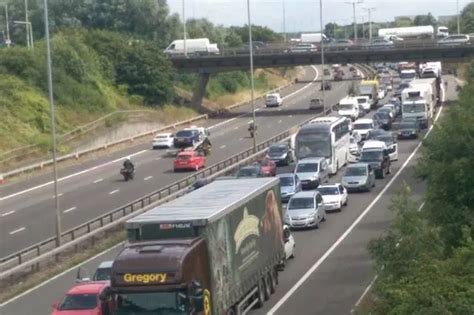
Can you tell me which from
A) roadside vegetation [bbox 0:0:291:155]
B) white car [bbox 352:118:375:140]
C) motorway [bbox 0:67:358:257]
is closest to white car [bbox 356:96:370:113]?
motorway [bbox 0:67:358:257]

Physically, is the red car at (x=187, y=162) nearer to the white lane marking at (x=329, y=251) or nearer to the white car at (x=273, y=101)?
the white lane marking at (x=329, y=251)

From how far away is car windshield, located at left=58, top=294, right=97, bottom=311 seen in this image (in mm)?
26094

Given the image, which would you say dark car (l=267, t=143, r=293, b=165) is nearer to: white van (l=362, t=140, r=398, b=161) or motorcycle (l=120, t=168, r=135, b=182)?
white van (l=362, t=140, r=398, b=161)

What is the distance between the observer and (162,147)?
247ft

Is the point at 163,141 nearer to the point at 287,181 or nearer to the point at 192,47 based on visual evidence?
the point at 287,181

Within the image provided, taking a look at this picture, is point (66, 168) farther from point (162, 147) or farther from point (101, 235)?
point (101, 235)

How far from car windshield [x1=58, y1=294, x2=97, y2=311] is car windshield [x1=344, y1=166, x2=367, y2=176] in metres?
27.7

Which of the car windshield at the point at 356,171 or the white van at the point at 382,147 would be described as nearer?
the car windshield at the point at 356,171

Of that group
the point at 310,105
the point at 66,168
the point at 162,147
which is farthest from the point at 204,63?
the point at 66,168

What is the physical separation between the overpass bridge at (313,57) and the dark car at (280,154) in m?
34.3

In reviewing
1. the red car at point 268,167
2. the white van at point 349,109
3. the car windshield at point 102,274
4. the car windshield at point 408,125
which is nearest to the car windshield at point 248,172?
the red car at point 268,167

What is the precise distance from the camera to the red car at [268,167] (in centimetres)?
5572

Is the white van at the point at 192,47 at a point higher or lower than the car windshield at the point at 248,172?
higher

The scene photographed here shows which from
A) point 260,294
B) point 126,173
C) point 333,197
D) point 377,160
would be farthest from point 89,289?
point 126,173
